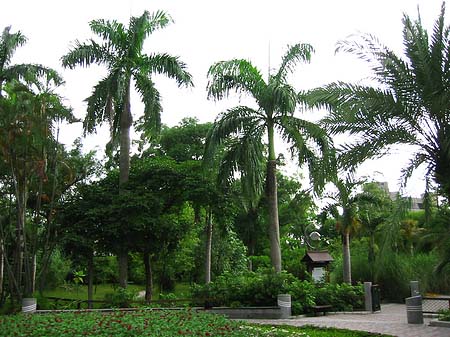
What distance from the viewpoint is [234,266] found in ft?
111

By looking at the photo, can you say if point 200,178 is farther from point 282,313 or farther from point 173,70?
point 282,313

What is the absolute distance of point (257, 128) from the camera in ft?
65.1

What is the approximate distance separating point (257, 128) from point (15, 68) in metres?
10.6

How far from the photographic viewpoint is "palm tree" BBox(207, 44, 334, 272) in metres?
19.1

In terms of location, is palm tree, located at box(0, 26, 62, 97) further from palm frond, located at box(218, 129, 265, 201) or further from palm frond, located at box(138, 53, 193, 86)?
palm frond, located at box(218, 129, 265, 201)

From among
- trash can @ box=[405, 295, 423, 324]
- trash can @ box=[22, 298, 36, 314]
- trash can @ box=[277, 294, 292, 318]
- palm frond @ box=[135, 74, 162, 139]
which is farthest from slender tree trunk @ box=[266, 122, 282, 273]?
trash can @ box=[22, 298, 36, 314]

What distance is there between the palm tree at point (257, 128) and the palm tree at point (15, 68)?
6.84 m

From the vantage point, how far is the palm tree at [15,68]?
2025 centimetres

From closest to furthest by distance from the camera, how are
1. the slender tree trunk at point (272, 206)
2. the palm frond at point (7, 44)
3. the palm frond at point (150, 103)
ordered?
the slender tree trunk at point (272, 206) → the palm frond at point (150, 103) → the palm frond at point (7, 44)

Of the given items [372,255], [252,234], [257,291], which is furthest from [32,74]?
[252,234]

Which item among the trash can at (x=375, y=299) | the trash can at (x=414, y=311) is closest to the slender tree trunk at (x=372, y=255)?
the trash can at (x=375, y=299)

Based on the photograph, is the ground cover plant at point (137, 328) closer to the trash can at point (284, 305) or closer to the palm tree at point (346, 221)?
the trash can at point (284, 305)

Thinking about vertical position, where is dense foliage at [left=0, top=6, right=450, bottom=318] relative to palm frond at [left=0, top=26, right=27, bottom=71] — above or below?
below

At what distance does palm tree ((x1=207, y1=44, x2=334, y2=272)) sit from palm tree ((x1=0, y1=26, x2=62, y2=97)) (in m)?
6.84
